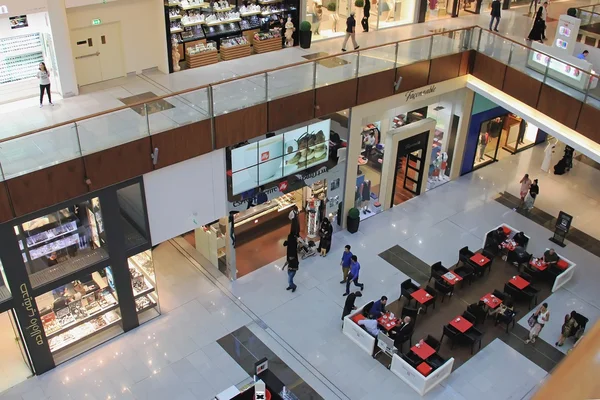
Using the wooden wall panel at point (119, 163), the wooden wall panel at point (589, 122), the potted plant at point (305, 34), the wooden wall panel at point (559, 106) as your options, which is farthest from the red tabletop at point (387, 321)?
the potted plant at point (305, 34)

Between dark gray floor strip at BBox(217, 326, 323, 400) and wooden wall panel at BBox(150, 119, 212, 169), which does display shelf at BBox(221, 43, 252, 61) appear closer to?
wooden wall panel at BBox(150, 119, 212, 169)

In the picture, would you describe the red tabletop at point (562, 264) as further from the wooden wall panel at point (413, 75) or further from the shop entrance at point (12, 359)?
the shop entrance at point (12, 359)

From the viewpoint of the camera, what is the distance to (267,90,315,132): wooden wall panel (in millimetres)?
13203

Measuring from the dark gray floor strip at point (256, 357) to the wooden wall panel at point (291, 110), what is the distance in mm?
4668

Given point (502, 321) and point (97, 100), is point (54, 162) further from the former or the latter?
point (502, 321)

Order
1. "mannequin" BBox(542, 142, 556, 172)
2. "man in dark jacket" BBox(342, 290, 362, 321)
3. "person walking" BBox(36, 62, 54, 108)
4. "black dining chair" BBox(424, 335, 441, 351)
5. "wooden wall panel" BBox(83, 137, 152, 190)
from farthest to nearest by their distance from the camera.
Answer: "mannequin" BBox(542, 142, 556, 172)
"person walking" BBox(36, 62, 54, 108)
"man in dark jacket" BBox(342, 290, 362, 321)
"black dining chair" BBox(424, 335, 441, 351)
"wooden wall panel" BBox(83, 137, 152, 190)

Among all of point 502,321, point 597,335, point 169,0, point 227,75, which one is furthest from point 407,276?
point 597,335

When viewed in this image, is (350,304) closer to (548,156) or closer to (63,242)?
(63,242)

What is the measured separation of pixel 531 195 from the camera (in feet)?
57.4

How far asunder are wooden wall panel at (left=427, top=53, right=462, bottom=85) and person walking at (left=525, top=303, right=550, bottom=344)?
6.83m

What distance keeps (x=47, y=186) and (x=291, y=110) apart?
5.58m

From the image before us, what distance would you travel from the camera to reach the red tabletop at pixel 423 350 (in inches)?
474

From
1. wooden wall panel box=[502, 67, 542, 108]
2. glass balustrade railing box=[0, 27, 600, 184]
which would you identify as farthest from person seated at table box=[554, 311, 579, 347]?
wooden wall panel box=[502, 67, 542, 108]

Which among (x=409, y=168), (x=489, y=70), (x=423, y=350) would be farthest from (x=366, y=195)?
(x=423, y=350)
